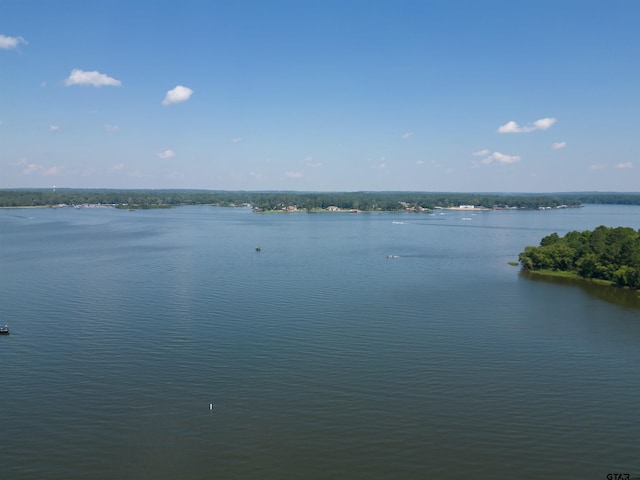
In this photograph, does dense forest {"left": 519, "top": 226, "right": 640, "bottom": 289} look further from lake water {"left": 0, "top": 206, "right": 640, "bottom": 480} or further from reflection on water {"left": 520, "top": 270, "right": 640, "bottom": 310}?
lake water {"left": 0, "top": 206, "right": 640, "bottom": 480}

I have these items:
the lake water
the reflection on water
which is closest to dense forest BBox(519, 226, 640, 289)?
the reflection on water

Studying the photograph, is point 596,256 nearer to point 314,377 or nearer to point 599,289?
point 599,289

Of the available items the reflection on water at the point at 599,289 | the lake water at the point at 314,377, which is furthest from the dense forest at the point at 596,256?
the lake water at the point at 314,377

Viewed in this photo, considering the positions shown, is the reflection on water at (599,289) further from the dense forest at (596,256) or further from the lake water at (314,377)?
the dense forest at (596,256)

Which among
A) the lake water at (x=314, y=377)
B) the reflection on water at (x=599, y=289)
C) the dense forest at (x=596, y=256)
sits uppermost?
the dense forest at (x=596, y=256)

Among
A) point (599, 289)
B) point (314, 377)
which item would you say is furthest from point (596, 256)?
point (314, 377)

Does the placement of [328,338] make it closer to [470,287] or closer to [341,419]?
[341,419]
